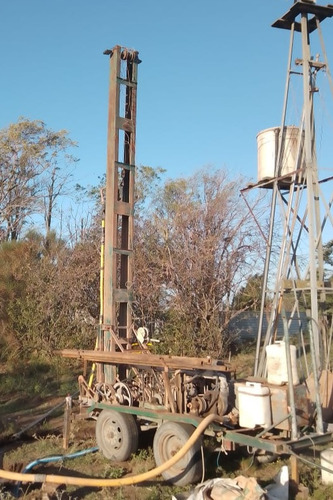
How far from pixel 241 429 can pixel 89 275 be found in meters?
11.0

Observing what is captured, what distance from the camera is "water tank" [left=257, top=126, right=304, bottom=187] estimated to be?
9.94 metres

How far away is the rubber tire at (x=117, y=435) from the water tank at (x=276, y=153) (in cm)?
553

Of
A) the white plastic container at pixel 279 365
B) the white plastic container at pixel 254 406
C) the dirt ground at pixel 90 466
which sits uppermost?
the white plastic container at pixel 279 365

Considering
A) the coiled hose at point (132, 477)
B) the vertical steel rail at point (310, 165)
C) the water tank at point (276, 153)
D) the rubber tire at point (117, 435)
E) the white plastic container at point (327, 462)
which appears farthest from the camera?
the water tank at point (276, 153)

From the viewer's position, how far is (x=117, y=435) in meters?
6.80

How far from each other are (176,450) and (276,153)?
20.7 feet

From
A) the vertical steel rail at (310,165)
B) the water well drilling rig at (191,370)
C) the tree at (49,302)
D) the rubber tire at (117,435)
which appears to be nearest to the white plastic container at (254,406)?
the water well drilling rig at (191,370)

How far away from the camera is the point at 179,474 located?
573 centimetres

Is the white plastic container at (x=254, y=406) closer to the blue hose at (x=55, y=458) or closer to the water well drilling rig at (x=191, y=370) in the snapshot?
the water well drilling rig at (x=191, y=370)

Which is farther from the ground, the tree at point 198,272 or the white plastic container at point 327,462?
the tree at point 198,272

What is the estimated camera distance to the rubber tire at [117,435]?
21.8 feet

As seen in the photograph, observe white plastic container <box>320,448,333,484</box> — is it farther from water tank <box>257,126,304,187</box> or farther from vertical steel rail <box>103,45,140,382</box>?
water tank <box>257,126,304,187</box>

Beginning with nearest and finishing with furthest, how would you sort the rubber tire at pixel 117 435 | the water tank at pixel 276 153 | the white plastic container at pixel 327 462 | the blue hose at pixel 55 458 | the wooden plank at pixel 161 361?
the white plastic container at pixel 327 462 < the wooden plank at pixel 161 361 < the blue hose at pixel 55 458 < the rubber tire at pixel 117 435 < the water tank at pixel 276 153

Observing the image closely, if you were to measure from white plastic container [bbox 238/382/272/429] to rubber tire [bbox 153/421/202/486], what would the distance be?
0.58 metres
